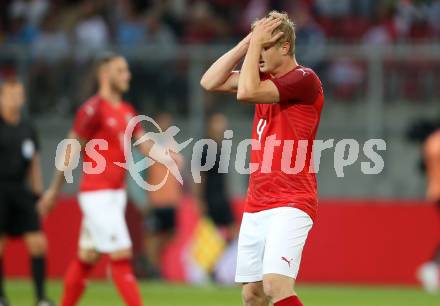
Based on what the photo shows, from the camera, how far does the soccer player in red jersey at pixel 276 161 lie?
8516 mm

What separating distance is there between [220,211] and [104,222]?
6.17 meters

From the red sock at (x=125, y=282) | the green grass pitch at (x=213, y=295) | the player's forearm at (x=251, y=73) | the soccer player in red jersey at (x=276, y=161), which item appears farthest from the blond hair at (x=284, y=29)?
the green grass pitch at (x=213, y=295)

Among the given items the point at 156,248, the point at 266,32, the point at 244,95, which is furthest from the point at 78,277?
the point at 156,248

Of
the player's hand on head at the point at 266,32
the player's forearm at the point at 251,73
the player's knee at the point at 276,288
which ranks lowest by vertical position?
the player's knee at the point at 276,288

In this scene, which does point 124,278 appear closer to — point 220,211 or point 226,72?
point 226,72

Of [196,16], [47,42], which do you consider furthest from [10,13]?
[196,16]

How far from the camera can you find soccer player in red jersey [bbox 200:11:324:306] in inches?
335

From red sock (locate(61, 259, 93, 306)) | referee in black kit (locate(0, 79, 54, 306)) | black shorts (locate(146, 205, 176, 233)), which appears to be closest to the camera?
red sock (locate(61, 259, 93, 306))

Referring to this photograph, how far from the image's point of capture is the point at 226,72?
29.6ft

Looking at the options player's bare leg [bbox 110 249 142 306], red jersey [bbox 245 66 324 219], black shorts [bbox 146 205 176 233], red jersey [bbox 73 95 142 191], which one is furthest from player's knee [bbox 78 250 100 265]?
black shorts [bbox 146 205 176 233]

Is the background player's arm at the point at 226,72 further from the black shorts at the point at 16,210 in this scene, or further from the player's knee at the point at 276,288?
the black shorts at the point at 16,210

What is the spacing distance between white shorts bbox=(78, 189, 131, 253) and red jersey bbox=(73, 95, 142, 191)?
0.31 feet

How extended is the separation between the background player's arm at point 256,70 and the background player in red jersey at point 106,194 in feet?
10.3

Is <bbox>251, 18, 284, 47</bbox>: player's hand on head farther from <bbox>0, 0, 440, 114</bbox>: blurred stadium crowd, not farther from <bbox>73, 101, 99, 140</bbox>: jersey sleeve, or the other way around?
<bbox>0, 0, 440, 114</bbox>: blurred stadium crowd
